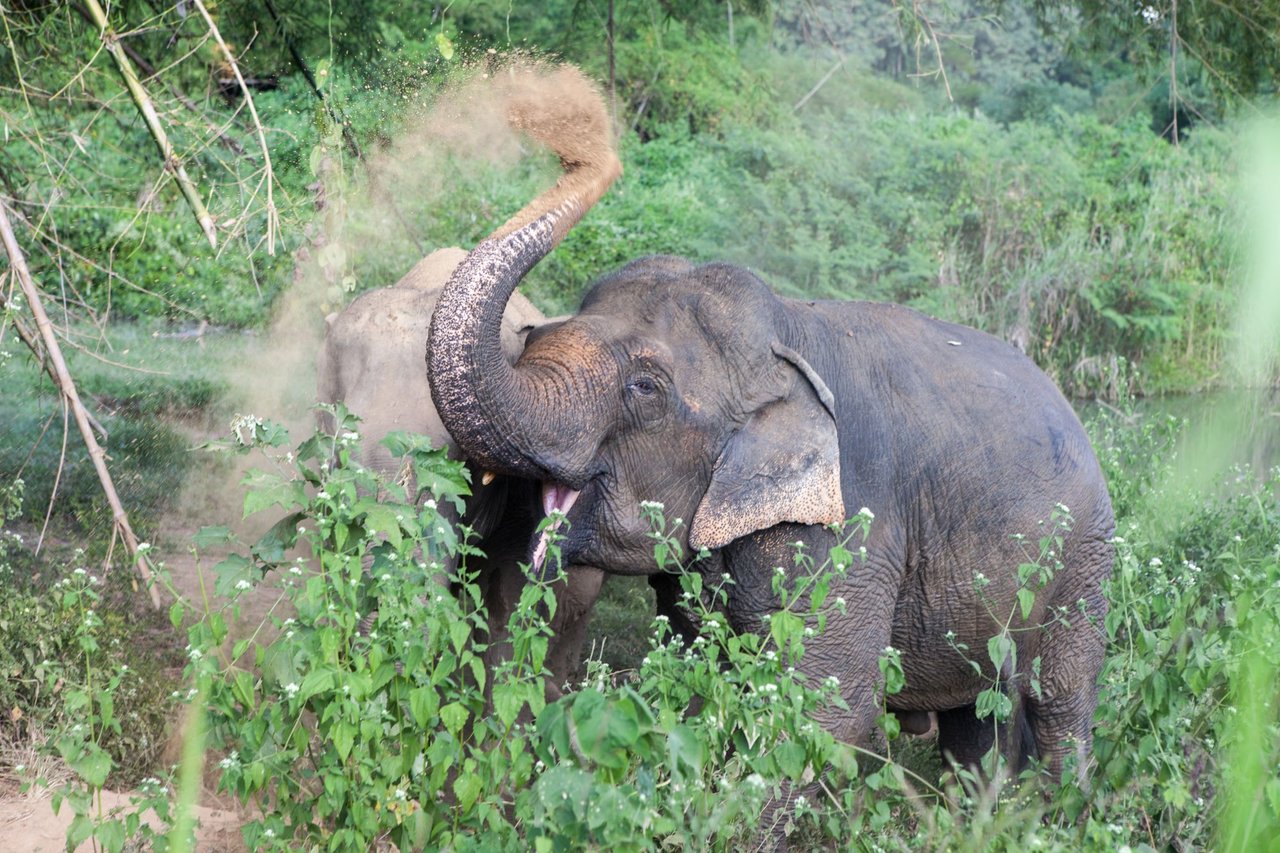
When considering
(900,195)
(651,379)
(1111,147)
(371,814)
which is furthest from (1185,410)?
(371,814)

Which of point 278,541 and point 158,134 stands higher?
point 158,134

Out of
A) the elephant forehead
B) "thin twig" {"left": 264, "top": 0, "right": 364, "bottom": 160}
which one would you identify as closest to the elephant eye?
the elephant forehead

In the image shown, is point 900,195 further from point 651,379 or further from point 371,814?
point 371,814

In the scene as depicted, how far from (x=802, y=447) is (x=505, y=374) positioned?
0.98 m

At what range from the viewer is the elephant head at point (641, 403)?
465 cm

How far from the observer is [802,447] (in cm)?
496

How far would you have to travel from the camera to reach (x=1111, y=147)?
19.7m

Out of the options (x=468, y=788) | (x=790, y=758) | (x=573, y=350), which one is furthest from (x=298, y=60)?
(x=790, y=758)

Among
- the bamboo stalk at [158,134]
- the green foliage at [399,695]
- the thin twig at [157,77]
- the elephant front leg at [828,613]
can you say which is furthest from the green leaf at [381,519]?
the thin twig at [157,77]

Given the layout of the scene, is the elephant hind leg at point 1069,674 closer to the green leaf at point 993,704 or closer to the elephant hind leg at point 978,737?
the elephant hind leg at point 978,737

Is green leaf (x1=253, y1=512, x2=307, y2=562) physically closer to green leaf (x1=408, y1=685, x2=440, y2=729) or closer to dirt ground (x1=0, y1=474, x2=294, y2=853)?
dirt ground (x1=0, y1=474, x2=294, y2=853)

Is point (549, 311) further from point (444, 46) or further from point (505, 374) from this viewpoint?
point (505, 374)

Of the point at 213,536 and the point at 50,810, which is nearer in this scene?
the point at 213,536

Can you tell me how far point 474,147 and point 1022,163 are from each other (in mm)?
8886
